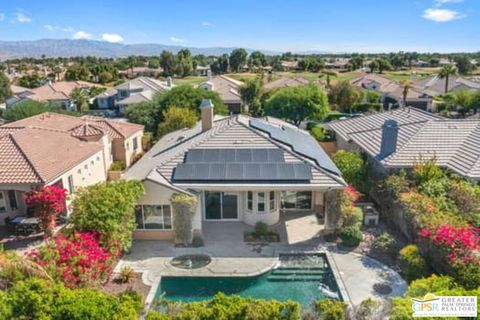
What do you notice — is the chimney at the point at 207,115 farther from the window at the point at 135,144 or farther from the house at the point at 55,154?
the window at the point at 135,144

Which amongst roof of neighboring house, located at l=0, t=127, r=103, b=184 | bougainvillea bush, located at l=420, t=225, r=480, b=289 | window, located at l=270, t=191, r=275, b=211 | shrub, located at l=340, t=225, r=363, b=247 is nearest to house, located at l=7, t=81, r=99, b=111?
roof of neighboring house, located at l=0, t=127, r=103, b=184

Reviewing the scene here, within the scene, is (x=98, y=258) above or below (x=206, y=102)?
below

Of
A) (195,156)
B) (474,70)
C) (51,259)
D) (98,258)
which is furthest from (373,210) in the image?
(474,70)

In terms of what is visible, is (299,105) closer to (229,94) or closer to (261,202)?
(229,94)

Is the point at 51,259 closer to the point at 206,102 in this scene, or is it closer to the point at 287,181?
the point at 287,181

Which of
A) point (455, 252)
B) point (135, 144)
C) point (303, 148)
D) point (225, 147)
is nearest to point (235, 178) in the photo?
point (225, 147)

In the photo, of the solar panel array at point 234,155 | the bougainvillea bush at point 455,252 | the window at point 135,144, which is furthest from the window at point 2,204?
the bougainvillea bush at point 455,252
